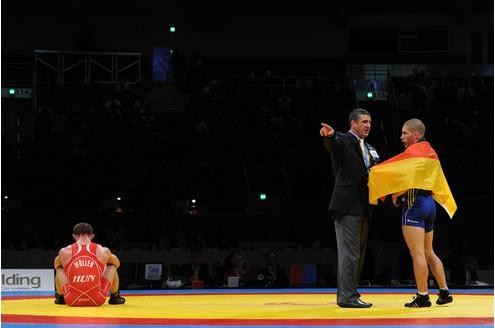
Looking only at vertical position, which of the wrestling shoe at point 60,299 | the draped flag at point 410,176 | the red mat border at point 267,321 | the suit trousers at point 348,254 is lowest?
the wrestling shoe at point 60,299

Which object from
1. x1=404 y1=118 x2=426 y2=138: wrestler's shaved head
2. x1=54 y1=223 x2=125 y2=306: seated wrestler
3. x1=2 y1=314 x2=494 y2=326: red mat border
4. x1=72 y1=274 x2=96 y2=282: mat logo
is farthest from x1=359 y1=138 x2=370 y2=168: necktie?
x1=72 y1=274 x2=96 y2=282: mat logo

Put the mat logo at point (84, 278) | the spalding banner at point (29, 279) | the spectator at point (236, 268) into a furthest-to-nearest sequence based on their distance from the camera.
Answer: the spectator at point (236, 268), the spalding banner at point (29, 279), the mat logo at point (84, 278)

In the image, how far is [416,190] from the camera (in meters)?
6.76

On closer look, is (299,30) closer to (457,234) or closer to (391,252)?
(457,234)

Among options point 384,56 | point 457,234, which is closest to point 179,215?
point 457,234

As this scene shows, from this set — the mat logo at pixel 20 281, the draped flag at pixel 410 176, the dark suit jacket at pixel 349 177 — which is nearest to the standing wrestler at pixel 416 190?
the draped flag at pixel 410 176

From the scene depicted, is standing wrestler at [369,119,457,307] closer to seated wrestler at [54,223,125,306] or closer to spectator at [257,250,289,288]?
seated wrestler at [54,223,125,306]

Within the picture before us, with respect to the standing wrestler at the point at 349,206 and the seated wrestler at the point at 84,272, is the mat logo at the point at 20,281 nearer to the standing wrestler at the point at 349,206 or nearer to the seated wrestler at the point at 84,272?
the seated wrestler at the point at 84,272

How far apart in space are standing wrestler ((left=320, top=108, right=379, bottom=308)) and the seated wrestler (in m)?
1.88

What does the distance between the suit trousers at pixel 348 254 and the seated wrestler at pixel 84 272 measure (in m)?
1.88

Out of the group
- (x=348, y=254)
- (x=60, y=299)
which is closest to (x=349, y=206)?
(x=348, y=254)

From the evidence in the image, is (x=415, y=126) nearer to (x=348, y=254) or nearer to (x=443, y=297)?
(x=348, y=254)

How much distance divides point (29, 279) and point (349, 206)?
526 cm

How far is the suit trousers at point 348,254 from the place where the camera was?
6.59 m
